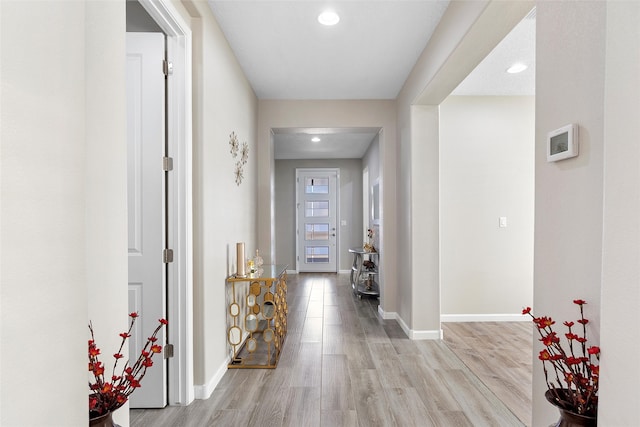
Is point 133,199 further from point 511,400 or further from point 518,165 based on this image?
point 518,165

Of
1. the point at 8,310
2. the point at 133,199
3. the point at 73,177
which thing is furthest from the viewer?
the point at 133,199

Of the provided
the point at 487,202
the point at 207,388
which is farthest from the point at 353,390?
the point at 487,202

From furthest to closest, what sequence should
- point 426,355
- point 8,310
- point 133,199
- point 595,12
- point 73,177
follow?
1. point 426,355
2. point 133,199
3. point 595,12
4. point 73,177
5. point 8,310

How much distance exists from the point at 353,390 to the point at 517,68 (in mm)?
3145

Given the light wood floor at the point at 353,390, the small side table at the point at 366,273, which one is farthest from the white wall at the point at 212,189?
the small side table at the point at 366,273

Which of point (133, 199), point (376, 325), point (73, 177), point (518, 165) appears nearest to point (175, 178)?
point (133, 199)

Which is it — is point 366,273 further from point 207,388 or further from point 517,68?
point 207,388

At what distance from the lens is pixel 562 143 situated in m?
1.35

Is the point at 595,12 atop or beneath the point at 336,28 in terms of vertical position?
beneath

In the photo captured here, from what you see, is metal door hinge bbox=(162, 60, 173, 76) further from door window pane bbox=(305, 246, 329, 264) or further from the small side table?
door window pane bbox=(305, 246, 329, 264)

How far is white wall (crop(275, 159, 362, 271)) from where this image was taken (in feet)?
27.1

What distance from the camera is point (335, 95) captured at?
4219 millimetres

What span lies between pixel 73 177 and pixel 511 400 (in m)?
2.65

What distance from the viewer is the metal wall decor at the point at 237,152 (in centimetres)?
305
